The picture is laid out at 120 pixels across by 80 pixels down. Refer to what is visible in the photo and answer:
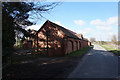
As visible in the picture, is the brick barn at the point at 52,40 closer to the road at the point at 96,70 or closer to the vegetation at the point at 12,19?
the road at the point at 96,70

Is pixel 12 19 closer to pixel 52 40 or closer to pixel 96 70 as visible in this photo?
pixel 96 70

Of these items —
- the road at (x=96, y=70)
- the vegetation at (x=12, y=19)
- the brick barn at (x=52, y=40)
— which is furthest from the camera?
the brick barn at (x=52, y=40)

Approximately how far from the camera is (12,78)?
4578 mm

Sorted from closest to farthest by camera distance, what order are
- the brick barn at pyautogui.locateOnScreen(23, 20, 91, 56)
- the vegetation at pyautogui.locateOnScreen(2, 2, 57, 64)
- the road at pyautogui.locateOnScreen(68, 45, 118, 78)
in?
the vegetation at pyautogui.locateOnScreen(2, 2, 57, 64) → the road at pyautogui.locateOnScreen(68, 45, 118, 78) → the brick barn at pyautogui.locateOnScreen(23, 20, 91, 56)

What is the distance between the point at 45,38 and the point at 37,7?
903cm

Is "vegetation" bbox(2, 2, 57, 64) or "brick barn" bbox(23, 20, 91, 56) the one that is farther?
"brick barn" bbox(23, 20, 91, 56)

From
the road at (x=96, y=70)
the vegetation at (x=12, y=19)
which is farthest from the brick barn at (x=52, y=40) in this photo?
the vegetation at (x=12, y=19)

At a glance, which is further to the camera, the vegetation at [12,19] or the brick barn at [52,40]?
the brick barn at [52,40]

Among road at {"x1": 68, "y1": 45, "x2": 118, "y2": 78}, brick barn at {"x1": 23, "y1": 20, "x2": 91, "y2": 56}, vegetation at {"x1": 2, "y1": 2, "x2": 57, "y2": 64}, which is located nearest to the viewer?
vegetation at {"x1": 2, "y1": 2, "x2": 57, "y2": 64}

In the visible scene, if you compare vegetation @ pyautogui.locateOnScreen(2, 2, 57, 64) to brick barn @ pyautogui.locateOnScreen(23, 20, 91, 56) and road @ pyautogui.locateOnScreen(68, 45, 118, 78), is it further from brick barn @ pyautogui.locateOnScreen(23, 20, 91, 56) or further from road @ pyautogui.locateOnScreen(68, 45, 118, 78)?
brick barn @ pyautogui.locateOnScreen(23, 20, 91, 56)

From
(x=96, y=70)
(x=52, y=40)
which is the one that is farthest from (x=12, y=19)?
(x=52, y=40)

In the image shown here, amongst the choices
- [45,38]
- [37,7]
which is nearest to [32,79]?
[37,7]

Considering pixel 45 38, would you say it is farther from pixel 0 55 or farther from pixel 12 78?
pixel 0 55

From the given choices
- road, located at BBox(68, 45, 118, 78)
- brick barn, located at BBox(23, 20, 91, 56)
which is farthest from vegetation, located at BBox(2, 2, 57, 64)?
brick barn, located at BBox(23, 20, 91, 56)
